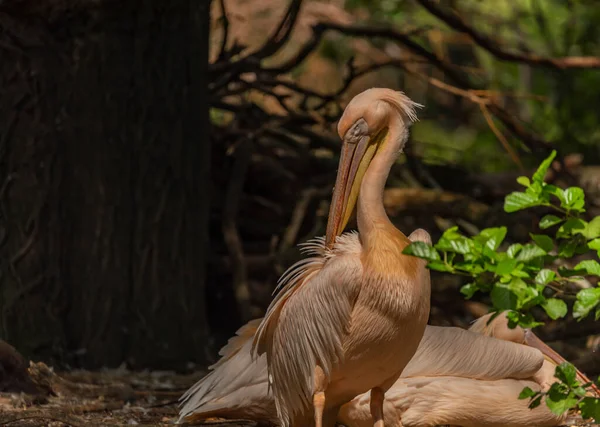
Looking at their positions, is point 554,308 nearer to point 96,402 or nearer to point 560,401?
point 560,401

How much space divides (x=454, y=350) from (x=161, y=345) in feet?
6.42

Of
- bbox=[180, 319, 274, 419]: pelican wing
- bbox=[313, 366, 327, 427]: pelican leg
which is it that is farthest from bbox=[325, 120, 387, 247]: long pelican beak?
bbox=[180, 319, 274, 419]: pelican wing

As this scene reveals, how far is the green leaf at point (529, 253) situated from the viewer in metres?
2.81

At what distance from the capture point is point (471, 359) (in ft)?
16.3

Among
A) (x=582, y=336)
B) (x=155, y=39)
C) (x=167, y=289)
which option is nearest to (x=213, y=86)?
(x=155, y=39)

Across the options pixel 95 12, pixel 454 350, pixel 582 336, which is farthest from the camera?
pixel 582 336

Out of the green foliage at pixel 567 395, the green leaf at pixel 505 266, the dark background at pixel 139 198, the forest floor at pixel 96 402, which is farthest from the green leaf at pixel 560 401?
the dark background at pixel 139 198

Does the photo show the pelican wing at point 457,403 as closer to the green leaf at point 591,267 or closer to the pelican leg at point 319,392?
the pelican leg at point 319,392

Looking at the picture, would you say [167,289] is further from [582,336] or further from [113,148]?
[582,336]

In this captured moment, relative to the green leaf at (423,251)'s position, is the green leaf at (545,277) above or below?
below

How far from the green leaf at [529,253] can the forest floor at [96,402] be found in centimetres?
251

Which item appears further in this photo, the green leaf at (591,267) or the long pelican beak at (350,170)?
the long pelican beak at (350,170)

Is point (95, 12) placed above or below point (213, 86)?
above

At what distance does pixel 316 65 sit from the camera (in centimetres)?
1281
